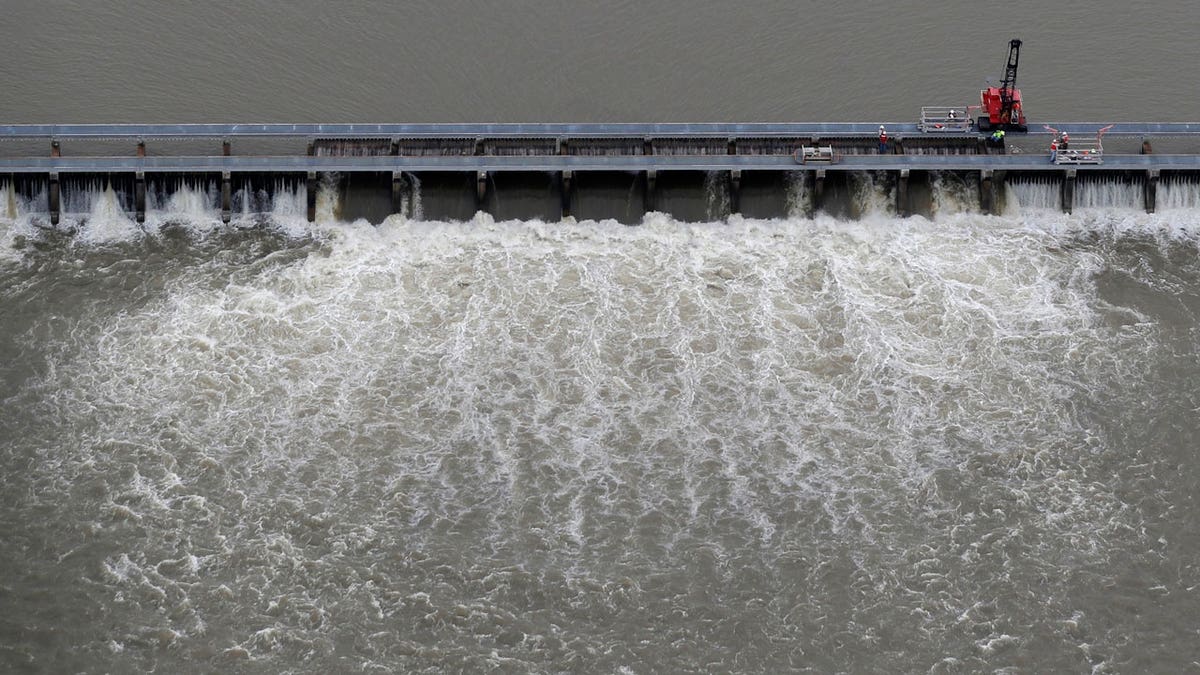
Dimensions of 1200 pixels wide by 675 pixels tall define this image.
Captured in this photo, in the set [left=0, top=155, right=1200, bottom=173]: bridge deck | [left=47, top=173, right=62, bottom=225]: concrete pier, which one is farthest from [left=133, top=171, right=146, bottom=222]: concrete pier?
[left=47, top=173, right=62, bottom=225]: concrete pier

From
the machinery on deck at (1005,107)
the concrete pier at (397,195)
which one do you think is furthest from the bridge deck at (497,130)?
the concrete pier at (397,195)

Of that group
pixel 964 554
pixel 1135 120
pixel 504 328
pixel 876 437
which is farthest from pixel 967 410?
pixel 1135 120

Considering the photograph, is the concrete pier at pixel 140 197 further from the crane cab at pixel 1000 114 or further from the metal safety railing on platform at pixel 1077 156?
the metal safety railing on platform at pixel 1077 156

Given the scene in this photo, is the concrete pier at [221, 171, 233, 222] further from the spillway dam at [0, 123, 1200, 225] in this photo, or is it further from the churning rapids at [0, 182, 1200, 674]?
the churning rapids at [0, 182, 1200, 674]

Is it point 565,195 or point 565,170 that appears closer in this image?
point 565,170

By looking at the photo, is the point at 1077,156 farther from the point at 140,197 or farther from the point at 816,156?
the point at 140,197

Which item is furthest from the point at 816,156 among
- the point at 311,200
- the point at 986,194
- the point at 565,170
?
the point at 311,200
